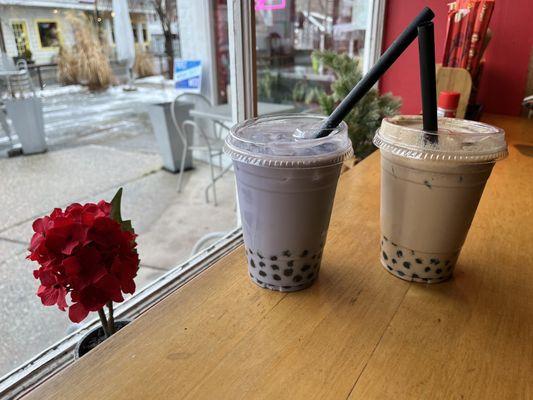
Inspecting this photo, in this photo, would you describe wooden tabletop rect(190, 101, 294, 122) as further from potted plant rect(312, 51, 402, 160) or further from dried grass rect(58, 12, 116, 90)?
potted plant rect(312, 51, 402, 160)

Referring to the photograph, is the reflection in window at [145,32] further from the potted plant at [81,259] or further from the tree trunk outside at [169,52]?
the potted plant at [81,259]

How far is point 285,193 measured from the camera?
0.56 metres

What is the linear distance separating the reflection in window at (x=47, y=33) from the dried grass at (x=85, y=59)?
0.10 metres

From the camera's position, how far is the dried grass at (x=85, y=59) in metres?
2.15

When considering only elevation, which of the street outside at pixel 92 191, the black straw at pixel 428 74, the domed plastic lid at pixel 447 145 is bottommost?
the street outside at pixel 92 191

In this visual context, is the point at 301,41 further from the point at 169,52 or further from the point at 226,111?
the point at 169,52

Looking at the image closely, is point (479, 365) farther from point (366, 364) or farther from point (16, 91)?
point (16, 91)

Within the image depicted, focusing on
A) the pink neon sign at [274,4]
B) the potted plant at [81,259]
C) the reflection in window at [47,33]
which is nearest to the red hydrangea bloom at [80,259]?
the potted plant at [81,259]

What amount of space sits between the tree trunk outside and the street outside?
228mm

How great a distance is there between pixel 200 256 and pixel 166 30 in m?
3.28

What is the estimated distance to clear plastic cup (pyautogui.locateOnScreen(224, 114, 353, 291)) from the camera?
0.55 m

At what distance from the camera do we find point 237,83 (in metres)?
1.39

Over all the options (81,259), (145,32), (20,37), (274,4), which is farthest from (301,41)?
(81,259)

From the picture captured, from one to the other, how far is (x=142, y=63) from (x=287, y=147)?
132 inches
